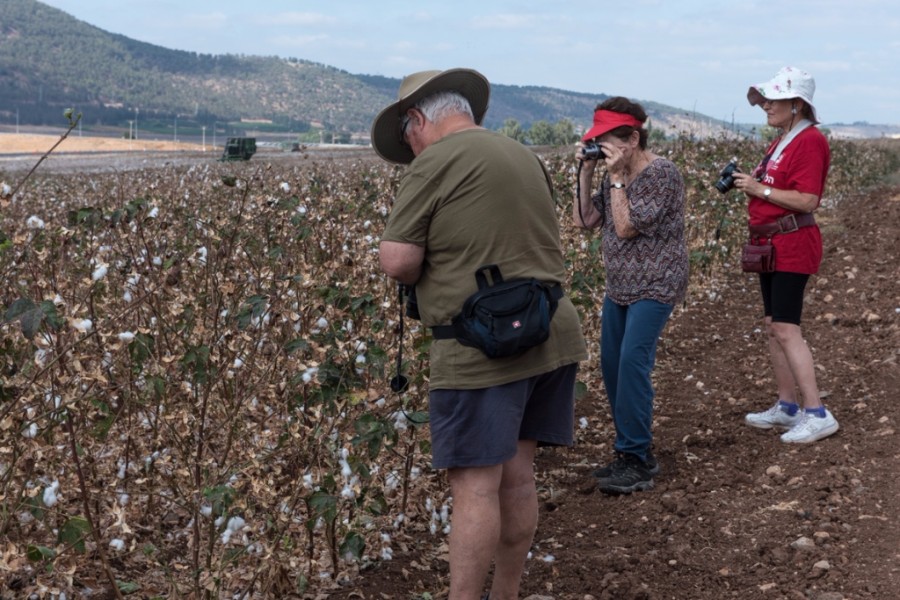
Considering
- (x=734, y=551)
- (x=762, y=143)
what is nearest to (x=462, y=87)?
(x=734, y=551)

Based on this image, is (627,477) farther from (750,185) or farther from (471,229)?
(471,229)

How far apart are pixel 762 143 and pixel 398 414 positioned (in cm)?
1521

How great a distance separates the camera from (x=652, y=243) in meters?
4.65

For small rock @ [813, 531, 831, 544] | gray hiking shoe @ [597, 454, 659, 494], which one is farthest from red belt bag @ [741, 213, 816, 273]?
small rock @ [813, 531, 831, 544]

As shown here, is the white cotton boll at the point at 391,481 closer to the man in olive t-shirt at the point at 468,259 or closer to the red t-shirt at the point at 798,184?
the man in olive t-shirt at the point at 468,259

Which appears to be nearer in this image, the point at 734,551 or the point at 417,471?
the point at 734,551

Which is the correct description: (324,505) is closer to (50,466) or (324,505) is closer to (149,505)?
(50,466)

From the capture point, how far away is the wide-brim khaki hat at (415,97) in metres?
2.99

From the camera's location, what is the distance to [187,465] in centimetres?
354

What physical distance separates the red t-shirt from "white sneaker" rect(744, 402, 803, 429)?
962 mm

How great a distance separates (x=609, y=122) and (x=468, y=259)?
1.82 metres

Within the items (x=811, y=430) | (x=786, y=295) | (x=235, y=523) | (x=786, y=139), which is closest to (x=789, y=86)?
(x=786, y=139)

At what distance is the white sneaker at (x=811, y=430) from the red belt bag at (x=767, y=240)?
0.87 meters

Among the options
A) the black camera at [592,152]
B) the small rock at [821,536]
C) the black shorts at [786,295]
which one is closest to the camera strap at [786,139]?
the black shorts at [786,295]
